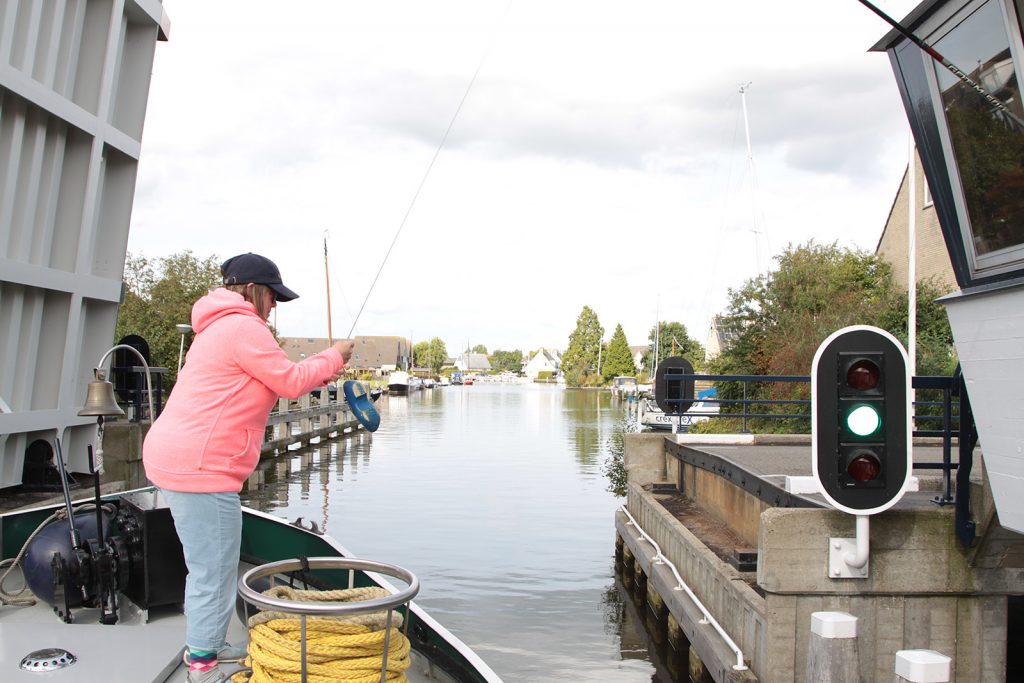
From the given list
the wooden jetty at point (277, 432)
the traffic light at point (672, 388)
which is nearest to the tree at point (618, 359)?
the wooden jetty at point (277, 432)

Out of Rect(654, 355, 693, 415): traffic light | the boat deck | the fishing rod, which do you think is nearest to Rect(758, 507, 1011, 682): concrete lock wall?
the boat deck

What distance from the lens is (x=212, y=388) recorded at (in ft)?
12.0

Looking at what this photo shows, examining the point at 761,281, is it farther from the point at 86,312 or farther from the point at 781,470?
the point at 86,312

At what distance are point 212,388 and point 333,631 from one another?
1.12 m

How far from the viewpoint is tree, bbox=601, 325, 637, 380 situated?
121062 mm

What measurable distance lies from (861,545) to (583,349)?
429ft

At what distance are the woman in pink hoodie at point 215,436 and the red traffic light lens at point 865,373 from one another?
329cm

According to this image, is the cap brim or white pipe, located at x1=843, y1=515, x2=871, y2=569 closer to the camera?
the cap brim

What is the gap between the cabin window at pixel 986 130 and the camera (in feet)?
15.4

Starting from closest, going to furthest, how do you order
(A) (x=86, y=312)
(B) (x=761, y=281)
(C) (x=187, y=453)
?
(C) (x=187, y=453) < (A) (x=86, y=312) < (B) (x=761, y=281)

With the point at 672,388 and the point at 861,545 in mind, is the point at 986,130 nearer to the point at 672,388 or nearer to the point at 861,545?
the point at 861,545

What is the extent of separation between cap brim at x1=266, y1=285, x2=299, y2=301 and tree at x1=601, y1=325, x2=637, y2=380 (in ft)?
384

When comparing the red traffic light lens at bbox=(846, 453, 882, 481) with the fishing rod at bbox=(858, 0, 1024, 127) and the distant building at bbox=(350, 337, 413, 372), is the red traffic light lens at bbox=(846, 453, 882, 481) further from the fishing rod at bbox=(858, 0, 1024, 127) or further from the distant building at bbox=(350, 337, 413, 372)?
the distant building at bbox=(350, 337, 413, 372)

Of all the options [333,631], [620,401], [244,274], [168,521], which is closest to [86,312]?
[168,521]
